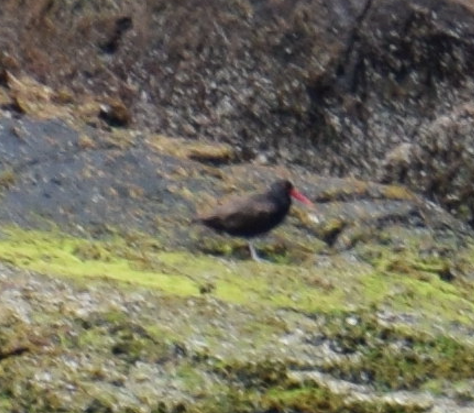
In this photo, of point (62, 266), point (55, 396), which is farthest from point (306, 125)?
point (55, 396)

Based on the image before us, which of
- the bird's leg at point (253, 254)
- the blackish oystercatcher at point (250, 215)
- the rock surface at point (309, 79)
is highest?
the rock surface at point (309, 79)

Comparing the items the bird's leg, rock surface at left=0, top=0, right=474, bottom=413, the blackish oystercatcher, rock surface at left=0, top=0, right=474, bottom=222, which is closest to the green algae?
rock surface at left=0, top=0, right=474, bottom=413

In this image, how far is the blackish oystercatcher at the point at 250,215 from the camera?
870 centimetres

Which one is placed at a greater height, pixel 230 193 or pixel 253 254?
pixel 230 193

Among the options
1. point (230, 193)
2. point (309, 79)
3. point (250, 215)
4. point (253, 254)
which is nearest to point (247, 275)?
point (253, 254)

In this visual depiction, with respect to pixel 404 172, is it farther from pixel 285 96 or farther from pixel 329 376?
pixel 329 376

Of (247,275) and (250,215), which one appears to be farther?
(250,215)

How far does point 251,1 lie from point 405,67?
1336 mm

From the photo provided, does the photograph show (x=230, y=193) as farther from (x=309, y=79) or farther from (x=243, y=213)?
(x=309, y=79)

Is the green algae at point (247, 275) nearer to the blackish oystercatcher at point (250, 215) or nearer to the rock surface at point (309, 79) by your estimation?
the blackish oystercatcher at point (250, 215)

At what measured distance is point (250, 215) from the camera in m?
8.76

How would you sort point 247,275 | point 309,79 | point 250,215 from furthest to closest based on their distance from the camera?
point 309,79 < point 250,215 < point 247,275

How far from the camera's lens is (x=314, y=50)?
35.8ft

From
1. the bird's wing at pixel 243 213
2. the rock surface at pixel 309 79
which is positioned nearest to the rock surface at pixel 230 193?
the rock surface at pixel 309 79
